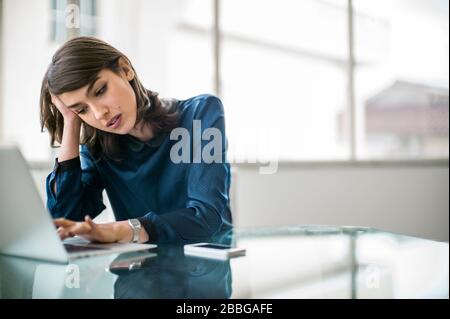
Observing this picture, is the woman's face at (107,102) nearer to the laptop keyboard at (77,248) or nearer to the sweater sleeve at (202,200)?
the sweater sleeve at (202,200)

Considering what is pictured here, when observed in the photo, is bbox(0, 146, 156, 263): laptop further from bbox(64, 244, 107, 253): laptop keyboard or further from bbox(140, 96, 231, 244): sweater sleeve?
bbox(140, 96, 231, 244): sweater sleeve

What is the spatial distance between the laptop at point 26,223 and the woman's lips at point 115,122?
443 millimetres

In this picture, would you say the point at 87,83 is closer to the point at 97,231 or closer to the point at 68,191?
the point at 68,191

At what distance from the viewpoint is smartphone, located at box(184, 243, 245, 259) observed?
0.97 meters

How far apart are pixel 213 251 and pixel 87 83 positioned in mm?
582

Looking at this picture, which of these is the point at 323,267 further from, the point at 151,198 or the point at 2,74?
the point at 2,74

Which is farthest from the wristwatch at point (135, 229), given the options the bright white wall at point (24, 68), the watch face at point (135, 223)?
the bright white wall at point (24, 68)

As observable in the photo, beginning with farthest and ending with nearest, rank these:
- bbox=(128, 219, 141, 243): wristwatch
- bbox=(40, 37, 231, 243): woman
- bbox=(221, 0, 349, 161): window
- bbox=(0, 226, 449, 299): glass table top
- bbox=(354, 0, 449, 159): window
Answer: bbox=(354, 0, 449, 159): window, bbox=(221, 0, 349, 161): window, bbox=(40, 37, 231, 243): woman, bbox=(128, 219, 141, 243): wristwatch, bbox=(0, 226, 449, 299): glass table top

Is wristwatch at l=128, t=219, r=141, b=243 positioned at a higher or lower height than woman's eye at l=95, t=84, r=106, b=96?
lower

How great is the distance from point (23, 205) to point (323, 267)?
555 mm

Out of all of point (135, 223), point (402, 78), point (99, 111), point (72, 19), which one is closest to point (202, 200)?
point (135, 223)

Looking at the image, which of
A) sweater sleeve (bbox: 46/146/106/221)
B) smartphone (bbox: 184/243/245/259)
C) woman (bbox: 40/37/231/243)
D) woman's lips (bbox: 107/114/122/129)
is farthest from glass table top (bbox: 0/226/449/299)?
woman's lips (bbox: 107/114/122/129)

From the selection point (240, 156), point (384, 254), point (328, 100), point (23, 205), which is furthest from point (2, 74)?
point (384, 254)

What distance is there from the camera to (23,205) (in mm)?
956
